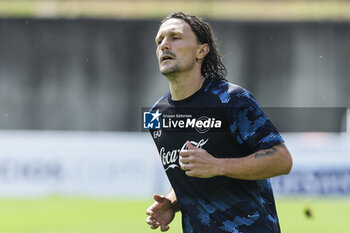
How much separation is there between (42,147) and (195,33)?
28.8 feet

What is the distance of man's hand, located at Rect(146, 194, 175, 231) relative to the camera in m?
3.83

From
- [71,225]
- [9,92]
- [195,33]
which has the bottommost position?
[71,225]

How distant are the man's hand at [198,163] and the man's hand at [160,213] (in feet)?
2.40

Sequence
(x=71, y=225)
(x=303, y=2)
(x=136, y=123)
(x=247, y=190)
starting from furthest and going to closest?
(x=303, y=2) → (x=136, y=123) → (x=71, y=225) → (x=247, y=190)

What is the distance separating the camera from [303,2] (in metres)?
19.8

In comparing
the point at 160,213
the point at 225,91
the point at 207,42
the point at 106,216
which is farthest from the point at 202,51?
the point at 106,216

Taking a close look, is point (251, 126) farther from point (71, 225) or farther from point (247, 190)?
point (71, 225)

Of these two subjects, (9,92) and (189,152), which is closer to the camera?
(189,152)

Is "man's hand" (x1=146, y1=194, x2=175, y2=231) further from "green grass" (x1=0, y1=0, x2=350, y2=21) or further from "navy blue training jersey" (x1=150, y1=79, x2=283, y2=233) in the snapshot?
"green grass" (x1=0, y1=0, x2=350, y2=21)

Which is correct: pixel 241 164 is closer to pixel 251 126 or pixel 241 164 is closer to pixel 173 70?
pixel 251 126

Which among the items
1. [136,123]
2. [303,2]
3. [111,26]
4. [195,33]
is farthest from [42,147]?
[303,2]

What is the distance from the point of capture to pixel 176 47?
12.2ft

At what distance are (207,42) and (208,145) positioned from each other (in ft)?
2.86

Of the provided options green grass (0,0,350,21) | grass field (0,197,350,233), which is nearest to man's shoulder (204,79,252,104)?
grass field (0,197,350,233)
